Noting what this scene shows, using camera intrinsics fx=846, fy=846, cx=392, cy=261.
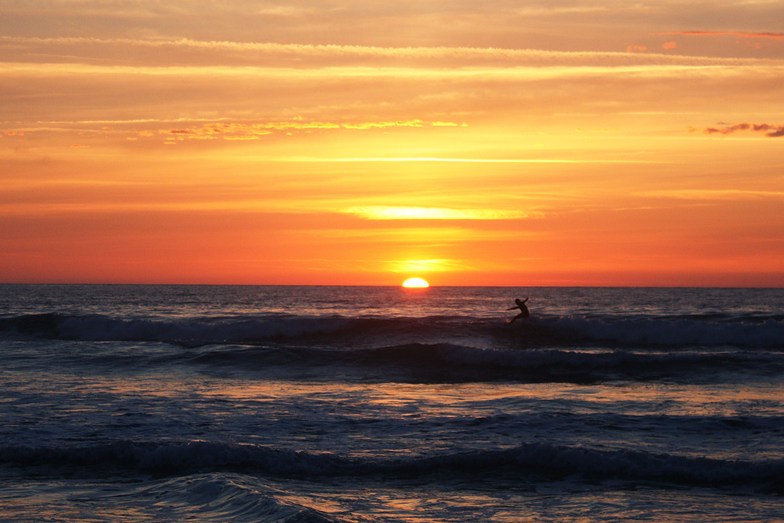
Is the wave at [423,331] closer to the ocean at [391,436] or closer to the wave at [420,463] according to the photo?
the ocean at [391,436]

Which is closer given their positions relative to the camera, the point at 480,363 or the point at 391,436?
the point at 391,436

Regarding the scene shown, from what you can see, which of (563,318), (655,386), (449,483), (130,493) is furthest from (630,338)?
(130,493)

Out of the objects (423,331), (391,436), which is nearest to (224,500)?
(391,436)

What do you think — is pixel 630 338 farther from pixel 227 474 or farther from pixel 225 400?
pixel 227 474

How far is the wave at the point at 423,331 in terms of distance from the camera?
36.7 meters

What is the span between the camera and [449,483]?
12453 mm

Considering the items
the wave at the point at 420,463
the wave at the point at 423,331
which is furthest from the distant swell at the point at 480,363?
the wave at the point at 420,463

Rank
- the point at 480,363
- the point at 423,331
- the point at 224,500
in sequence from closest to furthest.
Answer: the point at 224,500 → the point at 480,363 → the point at 423,331

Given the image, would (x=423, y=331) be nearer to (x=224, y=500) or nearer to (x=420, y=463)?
(x=420, y=463)

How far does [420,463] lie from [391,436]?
1.95 meters

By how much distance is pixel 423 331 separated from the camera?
38.7 meters

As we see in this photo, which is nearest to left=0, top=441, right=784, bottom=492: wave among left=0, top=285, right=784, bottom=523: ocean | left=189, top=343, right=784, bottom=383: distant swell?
left=0, top=285, right=784, bottom=523: ocean

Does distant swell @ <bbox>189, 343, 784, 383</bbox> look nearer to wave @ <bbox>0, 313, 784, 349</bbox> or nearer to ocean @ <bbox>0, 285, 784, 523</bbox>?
ocean @ <bbox>0, 285, 784, 523</bbox>

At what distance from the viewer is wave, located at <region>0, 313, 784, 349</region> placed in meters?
36.7
